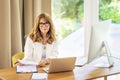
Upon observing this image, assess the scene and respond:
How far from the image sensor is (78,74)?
2.45 m

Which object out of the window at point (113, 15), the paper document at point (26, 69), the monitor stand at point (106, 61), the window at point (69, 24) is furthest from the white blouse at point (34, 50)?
the window at point (113, 15)

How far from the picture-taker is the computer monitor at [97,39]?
95.0 inches

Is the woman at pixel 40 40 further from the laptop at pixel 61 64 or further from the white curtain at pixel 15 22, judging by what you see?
the laptop at pixel 61 64

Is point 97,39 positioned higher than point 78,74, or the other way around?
point 97,39

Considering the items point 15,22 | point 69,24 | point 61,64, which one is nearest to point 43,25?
point 15,22

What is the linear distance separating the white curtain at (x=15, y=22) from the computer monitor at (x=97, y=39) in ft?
4.71

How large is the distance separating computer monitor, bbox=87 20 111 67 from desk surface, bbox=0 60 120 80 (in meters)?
0.15

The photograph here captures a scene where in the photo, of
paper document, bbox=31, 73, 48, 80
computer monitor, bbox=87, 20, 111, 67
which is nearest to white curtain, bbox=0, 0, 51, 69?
paper document, bbox=31, 73, 48, 80

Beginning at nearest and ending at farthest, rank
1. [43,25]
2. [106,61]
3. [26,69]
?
1. [26,69]
2. [106,61]
3. [43,25]

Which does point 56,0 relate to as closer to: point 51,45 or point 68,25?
point 68,25

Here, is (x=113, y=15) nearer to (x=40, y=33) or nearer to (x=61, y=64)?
(x=40, y=33)

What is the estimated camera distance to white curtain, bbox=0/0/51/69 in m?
3.38

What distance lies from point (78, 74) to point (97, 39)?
407mm

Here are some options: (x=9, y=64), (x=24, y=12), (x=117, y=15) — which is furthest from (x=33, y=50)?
(x=117, y=15)
